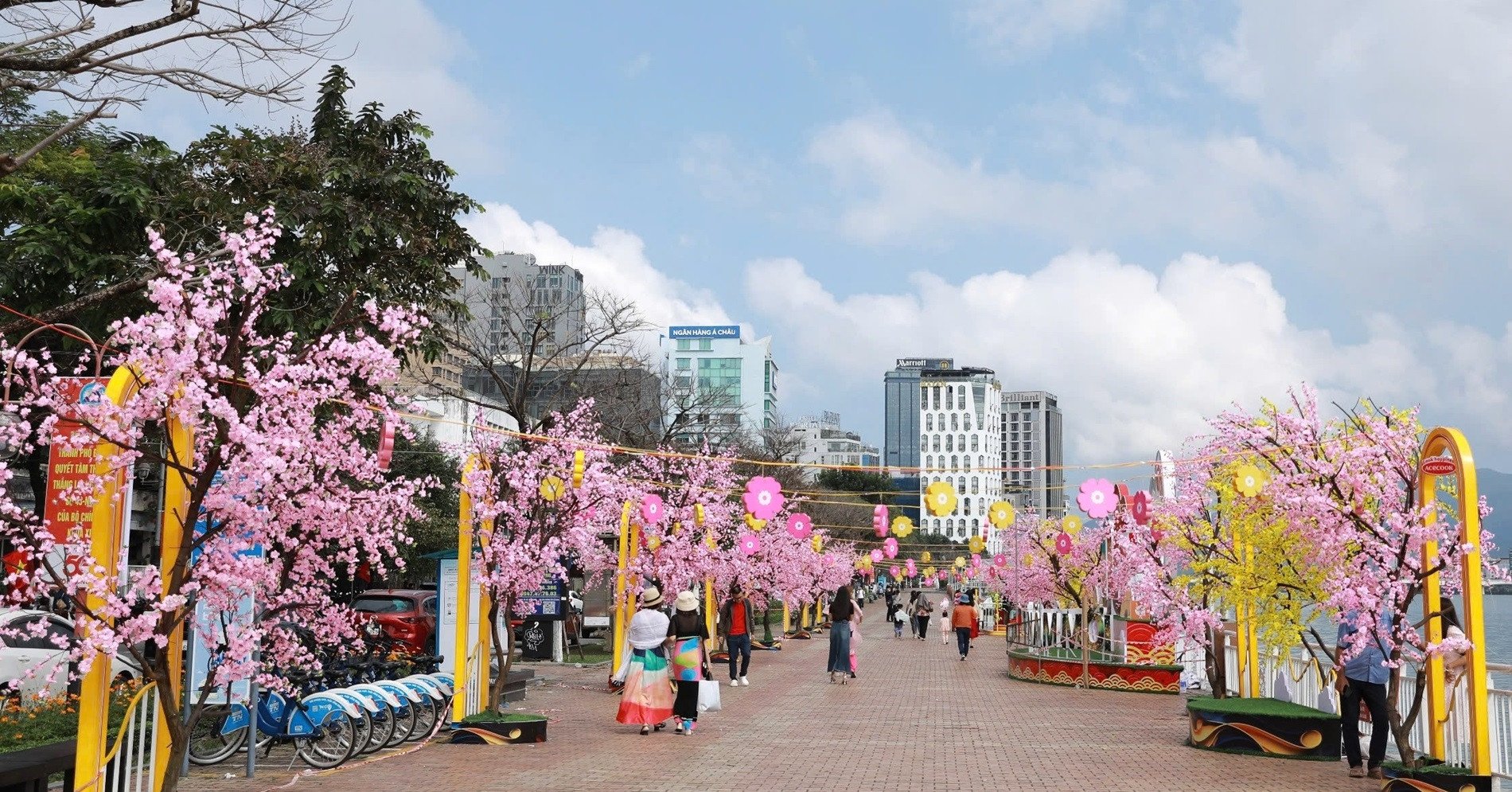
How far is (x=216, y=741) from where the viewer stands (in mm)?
11711

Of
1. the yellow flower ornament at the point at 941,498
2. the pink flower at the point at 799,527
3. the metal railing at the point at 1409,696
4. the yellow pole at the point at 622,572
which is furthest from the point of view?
the pink flower at the point at 799,527

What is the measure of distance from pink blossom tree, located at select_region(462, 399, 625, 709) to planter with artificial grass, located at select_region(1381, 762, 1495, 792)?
26.7 ft

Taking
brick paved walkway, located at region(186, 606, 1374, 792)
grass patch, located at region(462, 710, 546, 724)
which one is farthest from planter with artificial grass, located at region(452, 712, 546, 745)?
brick paved walkway, located at region(186, 606, 1374, 792)

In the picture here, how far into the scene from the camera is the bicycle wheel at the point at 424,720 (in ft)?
43.7

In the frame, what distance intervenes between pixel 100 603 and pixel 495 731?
19.9ft

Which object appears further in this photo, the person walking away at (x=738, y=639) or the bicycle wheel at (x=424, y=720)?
the person walking away at (x=738, y=639)

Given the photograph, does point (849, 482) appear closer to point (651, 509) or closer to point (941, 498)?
point (941, 498)

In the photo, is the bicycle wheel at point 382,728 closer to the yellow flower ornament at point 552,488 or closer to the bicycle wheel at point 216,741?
the bicycle wheel at point 216,741

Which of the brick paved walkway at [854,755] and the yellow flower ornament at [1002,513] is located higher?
the yellow flower ornament at [1002,513]

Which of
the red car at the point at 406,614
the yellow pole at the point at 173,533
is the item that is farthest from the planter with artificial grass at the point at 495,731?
the red car at the point at 406,614

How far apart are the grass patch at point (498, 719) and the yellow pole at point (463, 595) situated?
185 mm

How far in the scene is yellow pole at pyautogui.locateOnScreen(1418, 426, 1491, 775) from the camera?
404 inches

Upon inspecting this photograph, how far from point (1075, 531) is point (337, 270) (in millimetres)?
19181

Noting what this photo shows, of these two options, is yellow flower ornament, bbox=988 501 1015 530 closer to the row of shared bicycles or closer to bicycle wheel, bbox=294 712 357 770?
the row of shared bicycles
